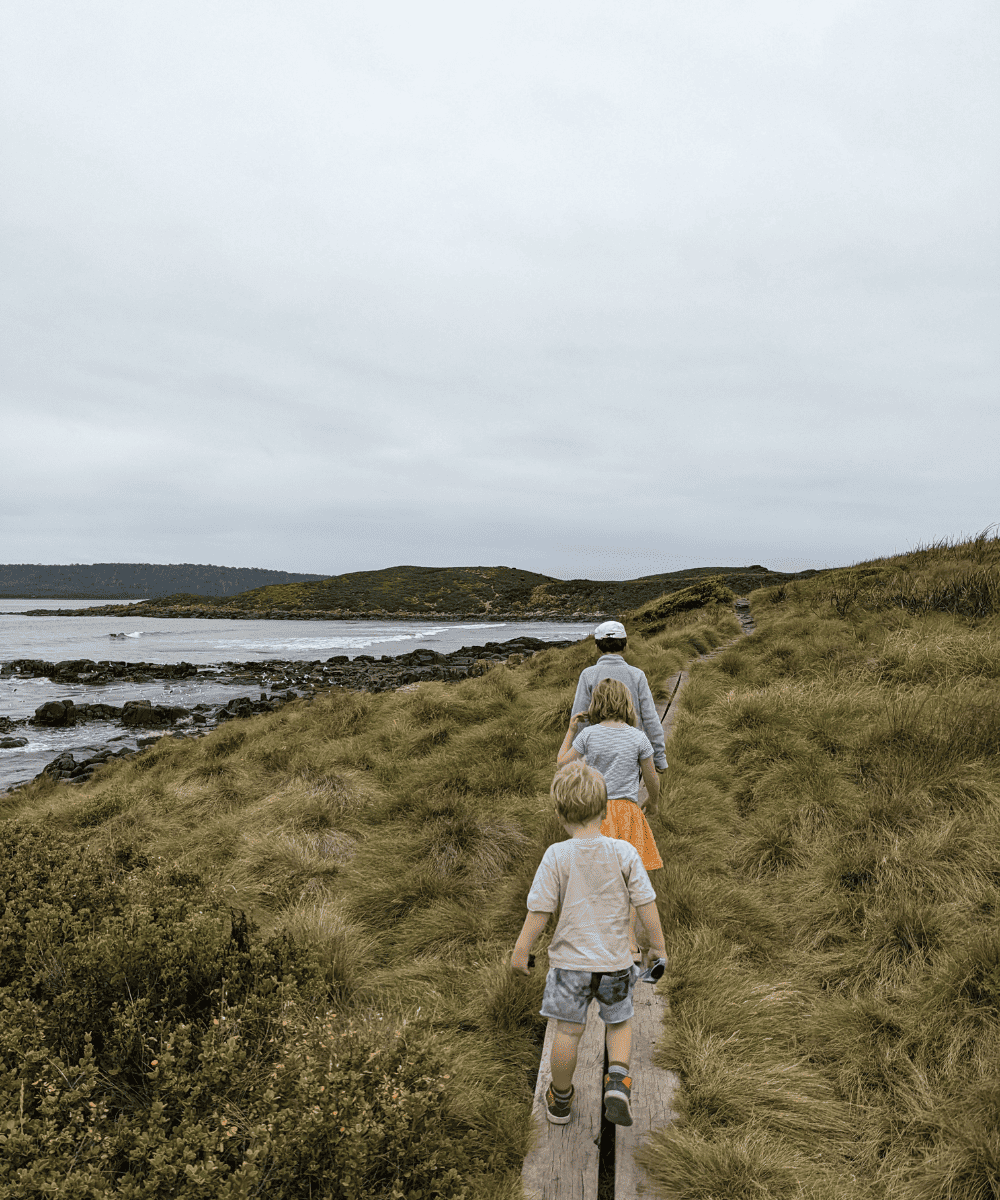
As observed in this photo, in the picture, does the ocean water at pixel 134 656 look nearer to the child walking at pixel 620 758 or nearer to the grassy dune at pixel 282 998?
the grassy dune at pixel 282 998

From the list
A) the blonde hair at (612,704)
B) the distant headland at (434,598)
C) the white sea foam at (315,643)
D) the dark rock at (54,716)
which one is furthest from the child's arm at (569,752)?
the distant headland at (434,598)

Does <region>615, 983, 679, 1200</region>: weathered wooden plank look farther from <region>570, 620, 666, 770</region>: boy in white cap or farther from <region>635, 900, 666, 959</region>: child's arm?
<region>570, 620, 666, 770</region>: boy in white cap

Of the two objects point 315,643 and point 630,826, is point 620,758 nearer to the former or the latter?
point 630,826

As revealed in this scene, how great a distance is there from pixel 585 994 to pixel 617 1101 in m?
0.40

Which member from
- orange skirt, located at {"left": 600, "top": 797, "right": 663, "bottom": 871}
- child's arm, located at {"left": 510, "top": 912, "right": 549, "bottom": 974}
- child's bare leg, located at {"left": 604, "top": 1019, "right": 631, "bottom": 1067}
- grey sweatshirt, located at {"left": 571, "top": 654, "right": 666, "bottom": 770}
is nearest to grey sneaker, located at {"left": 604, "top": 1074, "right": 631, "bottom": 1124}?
child's bare leg, located at {"left": 604, "top": 1019, "right": 631, "bottom": 1067}

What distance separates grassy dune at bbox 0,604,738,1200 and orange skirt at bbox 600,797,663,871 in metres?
1.05

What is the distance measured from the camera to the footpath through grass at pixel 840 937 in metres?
2.56

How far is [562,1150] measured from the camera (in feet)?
8.45

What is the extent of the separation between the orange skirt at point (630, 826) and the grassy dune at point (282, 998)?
105cm

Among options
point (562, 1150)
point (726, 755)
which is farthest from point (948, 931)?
point (726, 755)

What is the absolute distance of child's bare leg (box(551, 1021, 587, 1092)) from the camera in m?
2.68

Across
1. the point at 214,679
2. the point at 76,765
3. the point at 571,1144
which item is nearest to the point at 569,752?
the point at 571,1144

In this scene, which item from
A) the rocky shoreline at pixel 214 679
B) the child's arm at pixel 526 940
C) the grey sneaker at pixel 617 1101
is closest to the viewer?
the grey sneaker at pixel 617 1101

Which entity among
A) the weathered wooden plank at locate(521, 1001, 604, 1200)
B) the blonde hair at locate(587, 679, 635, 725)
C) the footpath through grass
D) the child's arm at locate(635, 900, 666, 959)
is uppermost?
the blonde hair at locate(587, 679, 635, 725)
